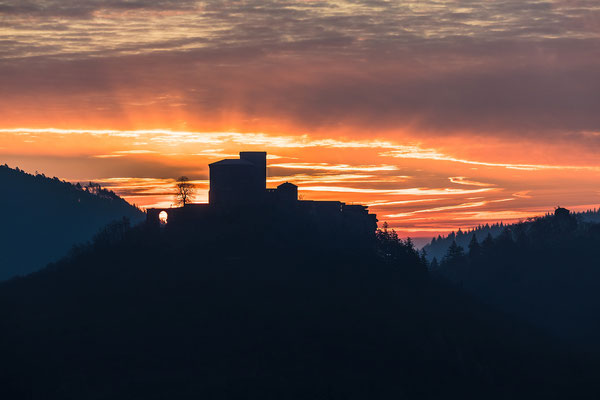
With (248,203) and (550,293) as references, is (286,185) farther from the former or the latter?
(550,293)

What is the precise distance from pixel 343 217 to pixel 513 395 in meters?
41.0

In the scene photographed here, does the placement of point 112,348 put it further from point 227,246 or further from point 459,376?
point 459,376

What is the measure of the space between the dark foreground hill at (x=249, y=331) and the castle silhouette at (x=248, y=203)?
8.51 ft

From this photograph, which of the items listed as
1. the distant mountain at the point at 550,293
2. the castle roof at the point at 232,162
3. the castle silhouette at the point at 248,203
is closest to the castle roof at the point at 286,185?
the castle silhouette at the point at 248,203

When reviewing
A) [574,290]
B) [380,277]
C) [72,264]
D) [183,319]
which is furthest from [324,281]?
[574,290]

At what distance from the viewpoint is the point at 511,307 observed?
180 metres

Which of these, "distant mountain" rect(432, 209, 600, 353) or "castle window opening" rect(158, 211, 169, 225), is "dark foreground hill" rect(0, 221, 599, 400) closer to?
"castle window opening" rect(158, 211, 169, 225)

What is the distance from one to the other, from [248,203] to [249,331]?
73.0 ft

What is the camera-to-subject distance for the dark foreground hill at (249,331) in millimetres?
113500

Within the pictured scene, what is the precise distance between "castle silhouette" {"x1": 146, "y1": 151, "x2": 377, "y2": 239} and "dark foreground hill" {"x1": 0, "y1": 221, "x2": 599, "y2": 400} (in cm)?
260

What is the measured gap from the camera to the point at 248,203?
131 meters

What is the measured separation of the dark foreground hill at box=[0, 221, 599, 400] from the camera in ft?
372

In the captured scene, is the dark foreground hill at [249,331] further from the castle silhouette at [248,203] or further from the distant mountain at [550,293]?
the distant mountain at [550,293]

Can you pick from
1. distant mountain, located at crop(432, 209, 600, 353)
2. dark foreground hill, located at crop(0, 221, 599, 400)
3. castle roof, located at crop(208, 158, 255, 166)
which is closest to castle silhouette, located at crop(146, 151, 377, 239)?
castle roof, located at crop(208, 158, 255, 166)
